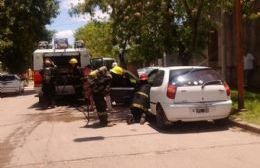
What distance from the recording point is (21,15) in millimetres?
40031

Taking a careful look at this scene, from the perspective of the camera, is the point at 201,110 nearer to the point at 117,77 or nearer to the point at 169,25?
the point at 117,77

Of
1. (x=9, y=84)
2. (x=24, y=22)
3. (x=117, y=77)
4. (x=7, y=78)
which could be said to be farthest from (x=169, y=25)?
(x=24, y=22)

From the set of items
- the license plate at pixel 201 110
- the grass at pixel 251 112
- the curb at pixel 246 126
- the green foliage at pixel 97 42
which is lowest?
the curb at pixel 246 126

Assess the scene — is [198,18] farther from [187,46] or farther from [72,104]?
[72,104]

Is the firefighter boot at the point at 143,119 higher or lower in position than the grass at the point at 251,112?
lower

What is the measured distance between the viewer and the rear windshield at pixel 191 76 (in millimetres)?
13547

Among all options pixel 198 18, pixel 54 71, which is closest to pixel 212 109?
pixel 198 18

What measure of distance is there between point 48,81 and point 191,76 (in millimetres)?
10685

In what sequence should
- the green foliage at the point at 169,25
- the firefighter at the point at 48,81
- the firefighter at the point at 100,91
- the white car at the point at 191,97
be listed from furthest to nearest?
1. the firefighter at the point at 48,81
2. the green foliage at the point at 169,25
3. the firefighter at the point at 100,91
4. the white car at the point at 191,97

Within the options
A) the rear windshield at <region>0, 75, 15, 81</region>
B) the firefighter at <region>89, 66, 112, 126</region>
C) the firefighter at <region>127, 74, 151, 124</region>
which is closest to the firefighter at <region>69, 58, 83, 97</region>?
the firefighter at <region>89, 66, 112, 126</region>

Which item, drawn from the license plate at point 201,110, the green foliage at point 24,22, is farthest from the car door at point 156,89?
the green foliage at point 24,22

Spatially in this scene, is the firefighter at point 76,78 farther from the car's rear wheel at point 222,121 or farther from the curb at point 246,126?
the curb at point 246,126

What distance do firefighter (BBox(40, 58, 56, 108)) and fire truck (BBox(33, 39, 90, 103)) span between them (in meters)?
0.19

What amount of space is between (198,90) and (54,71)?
11.2 m
